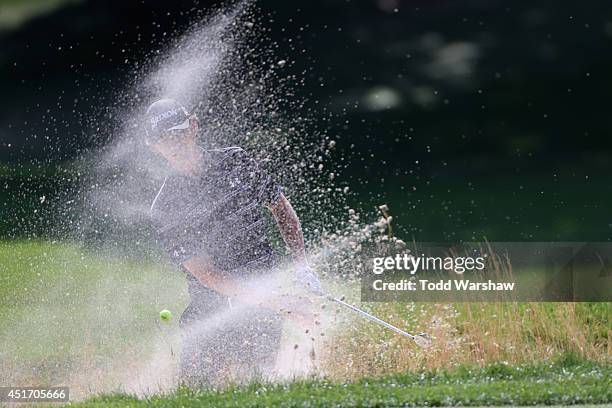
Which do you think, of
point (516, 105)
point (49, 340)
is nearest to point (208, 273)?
point (49, 340)

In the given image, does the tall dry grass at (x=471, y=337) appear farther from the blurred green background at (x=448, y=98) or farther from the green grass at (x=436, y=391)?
the blurred green background at (x=448, y=98)

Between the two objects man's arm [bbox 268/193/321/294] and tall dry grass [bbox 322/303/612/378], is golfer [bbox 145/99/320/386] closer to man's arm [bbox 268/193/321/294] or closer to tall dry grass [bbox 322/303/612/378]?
man's arm [bbox 268/193/321/294]

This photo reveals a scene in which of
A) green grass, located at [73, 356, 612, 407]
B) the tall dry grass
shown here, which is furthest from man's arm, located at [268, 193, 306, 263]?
green grass, located at [73, 356, 612, 407]

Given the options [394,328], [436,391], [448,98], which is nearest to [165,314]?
[394,328]

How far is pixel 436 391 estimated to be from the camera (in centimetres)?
705

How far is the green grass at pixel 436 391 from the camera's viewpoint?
6868mm

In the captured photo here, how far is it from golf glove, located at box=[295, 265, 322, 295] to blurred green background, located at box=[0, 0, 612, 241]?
570mm

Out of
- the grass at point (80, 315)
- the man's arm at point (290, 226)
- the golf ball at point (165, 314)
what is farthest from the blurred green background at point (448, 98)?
the golf ball at point (165, 314)

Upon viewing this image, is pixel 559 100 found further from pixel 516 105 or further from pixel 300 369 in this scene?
pixel 300 369

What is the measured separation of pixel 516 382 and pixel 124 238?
2.88m

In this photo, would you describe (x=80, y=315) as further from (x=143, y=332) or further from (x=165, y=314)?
(x=165, y=314)

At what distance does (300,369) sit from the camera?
26.4 ft

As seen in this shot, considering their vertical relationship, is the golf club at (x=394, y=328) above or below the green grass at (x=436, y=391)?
above

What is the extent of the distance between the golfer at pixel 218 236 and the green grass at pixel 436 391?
0.44 meters
